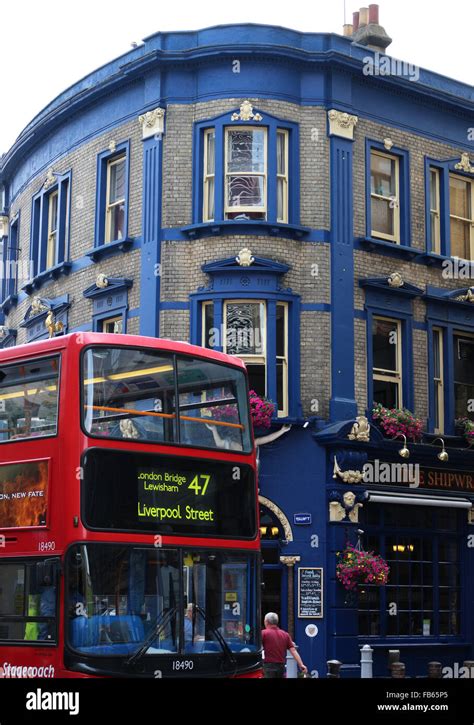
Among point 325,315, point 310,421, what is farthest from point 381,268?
point 310,421

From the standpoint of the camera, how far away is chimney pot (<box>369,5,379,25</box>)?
25.6 meters

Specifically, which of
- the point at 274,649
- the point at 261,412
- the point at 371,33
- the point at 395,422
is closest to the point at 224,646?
the point at 274,649

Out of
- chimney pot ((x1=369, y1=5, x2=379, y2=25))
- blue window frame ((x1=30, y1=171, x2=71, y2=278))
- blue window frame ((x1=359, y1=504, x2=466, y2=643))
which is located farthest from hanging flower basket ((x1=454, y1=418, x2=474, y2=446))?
chimney pot ((x1=369, y1=5, x2=379, y2=25))

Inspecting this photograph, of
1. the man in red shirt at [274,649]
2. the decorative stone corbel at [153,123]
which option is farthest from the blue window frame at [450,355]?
the man in red shirt at [274,649]

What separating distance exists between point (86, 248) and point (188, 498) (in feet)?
43.0

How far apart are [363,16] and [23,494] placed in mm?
17977

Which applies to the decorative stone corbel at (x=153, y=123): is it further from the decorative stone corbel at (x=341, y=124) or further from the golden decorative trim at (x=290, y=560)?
the golden decorative trim at (x=290, y=560)

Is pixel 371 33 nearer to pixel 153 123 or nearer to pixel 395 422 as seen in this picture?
pixel 153 123

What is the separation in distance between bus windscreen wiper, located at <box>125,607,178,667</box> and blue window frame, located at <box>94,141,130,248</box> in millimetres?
12613

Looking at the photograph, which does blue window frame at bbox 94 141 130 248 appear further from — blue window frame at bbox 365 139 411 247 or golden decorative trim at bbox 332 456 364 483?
golden decorative trim at bbox 332 456 364 483

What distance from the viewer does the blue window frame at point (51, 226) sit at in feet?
82.0
